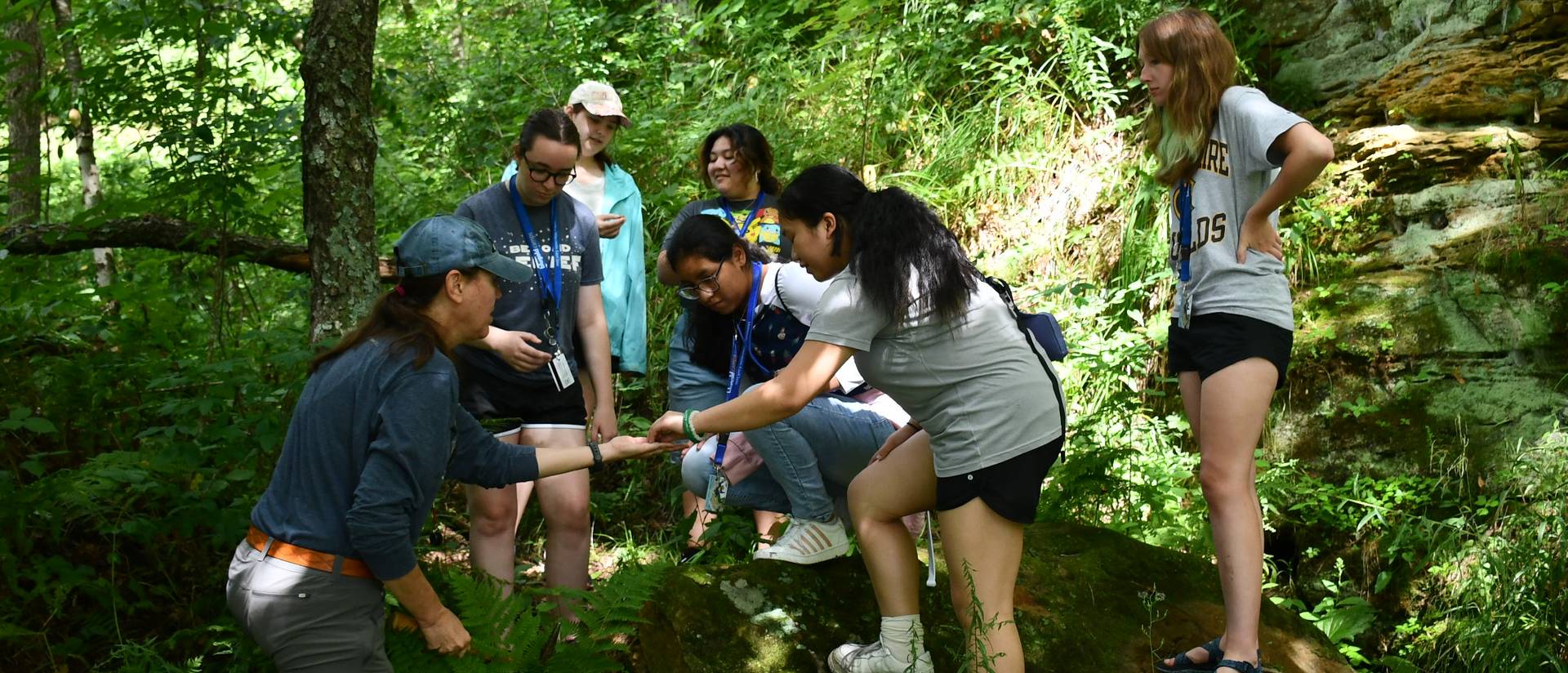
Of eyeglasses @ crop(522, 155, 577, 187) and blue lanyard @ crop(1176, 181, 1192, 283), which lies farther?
eyeglasses @ crop(522, 155, 577, 187)

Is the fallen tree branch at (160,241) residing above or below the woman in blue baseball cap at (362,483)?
above

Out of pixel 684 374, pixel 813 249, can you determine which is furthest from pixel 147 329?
pixel 813 249

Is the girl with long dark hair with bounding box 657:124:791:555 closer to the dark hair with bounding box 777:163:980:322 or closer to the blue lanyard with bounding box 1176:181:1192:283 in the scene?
the dark hair with bounding box 777:163:980:322

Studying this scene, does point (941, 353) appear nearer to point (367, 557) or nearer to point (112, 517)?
point (367, 557)

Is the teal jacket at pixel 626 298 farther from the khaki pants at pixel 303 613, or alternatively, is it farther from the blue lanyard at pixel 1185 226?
the blue lanyard at pixel 1185 226

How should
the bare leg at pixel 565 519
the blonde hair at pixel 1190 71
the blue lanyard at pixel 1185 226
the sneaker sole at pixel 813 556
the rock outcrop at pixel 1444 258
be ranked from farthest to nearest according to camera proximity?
1. the rock outcrop at pixel 1444 258
2. the bare leg at pixel 565 519
3. the sneaker sole at pixel 813 556
4. the blue lanyard at pixel 1185 226
5. the blonde hair at pixel 1190 71

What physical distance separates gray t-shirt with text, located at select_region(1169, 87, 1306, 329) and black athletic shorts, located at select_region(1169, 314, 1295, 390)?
1.0 inches

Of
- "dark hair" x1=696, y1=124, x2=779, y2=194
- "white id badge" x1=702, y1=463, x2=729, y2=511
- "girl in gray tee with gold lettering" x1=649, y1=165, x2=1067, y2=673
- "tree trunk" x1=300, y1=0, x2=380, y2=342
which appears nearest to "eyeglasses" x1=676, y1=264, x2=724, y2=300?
"white id badge" x1=702, y1=463, x2=729, y2=511

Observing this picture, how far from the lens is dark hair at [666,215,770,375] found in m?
3.93

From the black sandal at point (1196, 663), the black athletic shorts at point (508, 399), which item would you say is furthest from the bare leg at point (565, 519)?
the black sandal at point (1196, 663)

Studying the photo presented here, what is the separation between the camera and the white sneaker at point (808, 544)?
3.66 m

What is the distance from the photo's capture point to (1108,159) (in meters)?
6.91

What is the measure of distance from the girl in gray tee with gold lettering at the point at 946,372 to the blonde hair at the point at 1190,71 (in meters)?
0.88

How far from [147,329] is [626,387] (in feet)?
8.42
